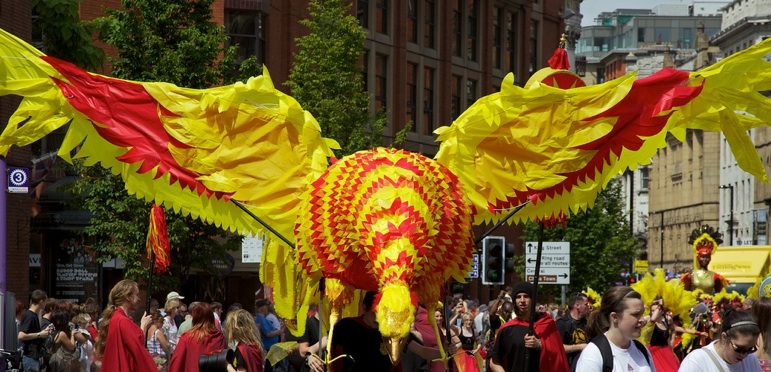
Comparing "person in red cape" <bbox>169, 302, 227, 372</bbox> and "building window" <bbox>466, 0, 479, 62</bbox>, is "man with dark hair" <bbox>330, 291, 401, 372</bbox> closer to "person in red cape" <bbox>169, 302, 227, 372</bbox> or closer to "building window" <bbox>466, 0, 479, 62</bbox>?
"person in red cape" <bbox>169, 302, 227, 372</bbox>

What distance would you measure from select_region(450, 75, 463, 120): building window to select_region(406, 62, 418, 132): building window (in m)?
2.94

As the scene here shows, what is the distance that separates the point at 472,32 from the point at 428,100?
15.7 feet

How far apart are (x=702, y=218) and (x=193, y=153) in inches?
4456

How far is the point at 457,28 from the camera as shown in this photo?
174 feet

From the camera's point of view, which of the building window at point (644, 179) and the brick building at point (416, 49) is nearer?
the brick building at point (416, 49)

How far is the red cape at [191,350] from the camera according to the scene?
1264cm

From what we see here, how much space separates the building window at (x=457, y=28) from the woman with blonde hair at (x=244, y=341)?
40418 mm

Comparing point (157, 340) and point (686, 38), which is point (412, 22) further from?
point (686, 38)

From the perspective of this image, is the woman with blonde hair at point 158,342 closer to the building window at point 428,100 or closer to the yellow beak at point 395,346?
the yellow beak at point 395,346

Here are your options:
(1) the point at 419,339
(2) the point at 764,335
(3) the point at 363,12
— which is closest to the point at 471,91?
(3) the point at 363,12

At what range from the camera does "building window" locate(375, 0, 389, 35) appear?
154 ft

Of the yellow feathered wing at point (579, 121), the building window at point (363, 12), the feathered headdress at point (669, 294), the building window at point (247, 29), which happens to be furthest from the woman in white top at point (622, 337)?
the building window at point (363, 12)

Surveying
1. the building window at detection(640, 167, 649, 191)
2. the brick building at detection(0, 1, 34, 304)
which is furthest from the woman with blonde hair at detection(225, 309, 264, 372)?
the building window at detection(640, 167, 649, 191)

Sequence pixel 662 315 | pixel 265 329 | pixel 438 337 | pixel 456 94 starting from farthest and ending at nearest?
pixel 456 94 < pixel 265 329 < pixel 662 315 < pixel 438 337
